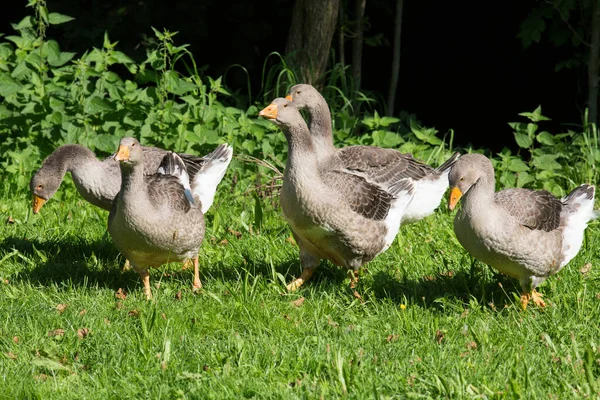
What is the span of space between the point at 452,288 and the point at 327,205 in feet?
3.39

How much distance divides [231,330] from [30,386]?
121 centimetres

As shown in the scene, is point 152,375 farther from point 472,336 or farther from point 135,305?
point 472,336

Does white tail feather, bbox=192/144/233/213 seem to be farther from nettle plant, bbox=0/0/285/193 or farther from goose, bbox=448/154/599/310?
goose, bbox=448/154/599/310

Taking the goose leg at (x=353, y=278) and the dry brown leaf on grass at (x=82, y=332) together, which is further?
the goose leg at (x=353, y=278)

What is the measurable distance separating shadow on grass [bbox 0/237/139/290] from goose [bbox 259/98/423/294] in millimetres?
1289

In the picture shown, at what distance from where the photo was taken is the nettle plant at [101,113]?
795 centimetres

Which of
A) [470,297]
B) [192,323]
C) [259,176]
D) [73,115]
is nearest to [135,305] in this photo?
[192,323]

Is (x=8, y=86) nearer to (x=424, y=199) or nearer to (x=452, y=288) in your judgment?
(x=424, y=199)

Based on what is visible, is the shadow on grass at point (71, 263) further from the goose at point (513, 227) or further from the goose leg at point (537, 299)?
the goose leg at point (537, 299)

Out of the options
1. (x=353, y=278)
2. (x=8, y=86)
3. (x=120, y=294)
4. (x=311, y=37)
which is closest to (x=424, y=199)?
(x=353, y=278)

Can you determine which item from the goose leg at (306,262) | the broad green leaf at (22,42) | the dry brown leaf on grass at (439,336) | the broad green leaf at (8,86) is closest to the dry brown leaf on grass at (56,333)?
the goose leg at (306,262)

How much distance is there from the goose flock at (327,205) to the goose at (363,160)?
11 mm

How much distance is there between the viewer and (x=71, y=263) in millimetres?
6336

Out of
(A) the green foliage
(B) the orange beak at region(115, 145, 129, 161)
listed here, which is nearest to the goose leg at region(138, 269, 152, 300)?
(B) the orange beak at region(115, 145, 129, 161)
